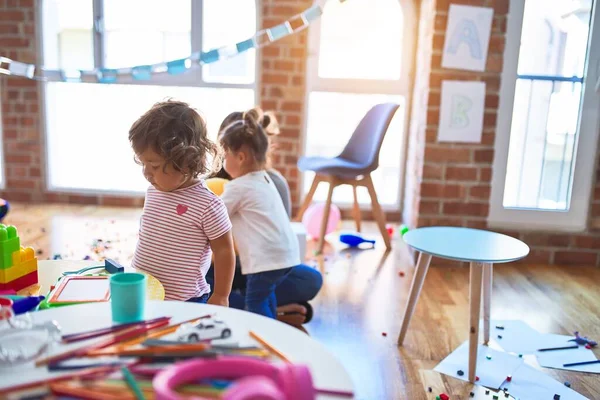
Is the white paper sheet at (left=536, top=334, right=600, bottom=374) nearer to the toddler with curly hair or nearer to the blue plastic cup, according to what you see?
the toddler with curly hair

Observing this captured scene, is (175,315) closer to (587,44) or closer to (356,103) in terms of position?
(587,44)

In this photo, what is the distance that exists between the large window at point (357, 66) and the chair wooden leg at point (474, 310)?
2197mm

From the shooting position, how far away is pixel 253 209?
5.86 ft

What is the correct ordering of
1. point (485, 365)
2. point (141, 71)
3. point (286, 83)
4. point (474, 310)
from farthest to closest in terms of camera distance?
point (286, 83) < point (141, 71) < point (485, 365) < point (474, 310)

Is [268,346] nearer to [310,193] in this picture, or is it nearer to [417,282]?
[417,282]

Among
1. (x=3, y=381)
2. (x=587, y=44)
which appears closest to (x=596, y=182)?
(x=587, y=44)

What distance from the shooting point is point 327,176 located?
3260mm

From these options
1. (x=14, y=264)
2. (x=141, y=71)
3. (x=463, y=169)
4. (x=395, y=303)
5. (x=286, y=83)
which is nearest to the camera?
(x=14, y=264)

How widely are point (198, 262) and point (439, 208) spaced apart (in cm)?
200

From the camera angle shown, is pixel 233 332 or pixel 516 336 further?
pixel 516 336

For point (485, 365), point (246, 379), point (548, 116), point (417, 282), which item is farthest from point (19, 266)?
point (548, 116)

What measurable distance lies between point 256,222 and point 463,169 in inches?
63.8

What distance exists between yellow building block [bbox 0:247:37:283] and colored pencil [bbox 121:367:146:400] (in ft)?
1.72

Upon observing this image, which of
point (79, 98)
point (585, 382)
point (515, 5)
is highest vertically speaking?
point (515, 5)
